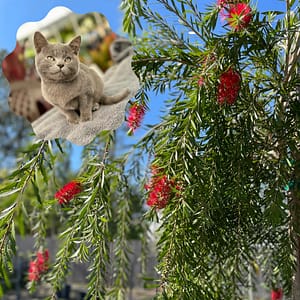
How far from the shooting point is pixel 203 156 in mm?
1030

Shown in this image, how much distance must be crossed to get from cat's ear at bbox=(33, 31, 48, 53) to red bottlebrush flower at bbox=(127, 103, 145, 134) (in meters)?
0.25

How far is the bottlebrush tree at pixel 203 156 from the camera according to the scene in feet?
2.78

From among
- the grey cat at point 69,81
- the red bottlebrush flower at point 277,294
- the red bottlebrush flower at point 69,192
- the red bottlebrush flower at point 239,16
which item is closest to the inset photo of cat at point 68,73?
the grey cat at point 69,81

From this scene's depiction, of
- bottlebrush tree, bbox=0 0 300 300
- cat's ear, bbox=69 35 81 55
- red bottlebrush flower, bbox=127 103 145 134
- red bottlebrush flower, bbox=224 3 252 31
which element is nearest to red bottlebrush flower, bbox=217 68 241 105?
bottlebrush tree, bbox=0 0 300 300

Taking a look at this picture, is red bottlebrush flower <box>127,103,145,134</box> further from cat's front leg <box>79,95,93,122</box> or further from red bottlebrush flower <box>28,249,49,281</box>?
red bottlebrush flower <box>28,249,49,281</box>

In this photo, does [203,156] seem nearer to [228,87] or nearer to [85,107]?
[228,87]

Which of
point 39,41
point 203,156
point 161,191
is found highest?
point 39,41

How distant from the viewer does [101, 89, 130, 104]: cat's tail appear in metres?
1.10

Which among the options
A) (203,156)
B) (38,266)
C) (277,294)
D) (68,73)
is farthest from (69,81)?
(277,294)

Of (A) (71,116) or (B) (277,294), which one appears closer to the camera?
(A) (71,116)

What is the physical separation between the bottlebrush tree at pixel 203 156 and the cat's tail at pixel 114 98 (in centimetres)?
4

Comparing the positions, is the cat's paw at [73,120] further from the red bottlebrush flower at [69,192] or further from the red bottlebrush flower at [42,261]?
the red bottlebrush flower at [42,261]

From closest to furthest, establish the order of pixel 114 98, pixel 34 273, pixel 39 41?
pixel 39 41 → pixel 114 98 → pixel 34 273

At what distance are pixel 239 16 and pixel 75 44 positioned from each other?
360 mm
